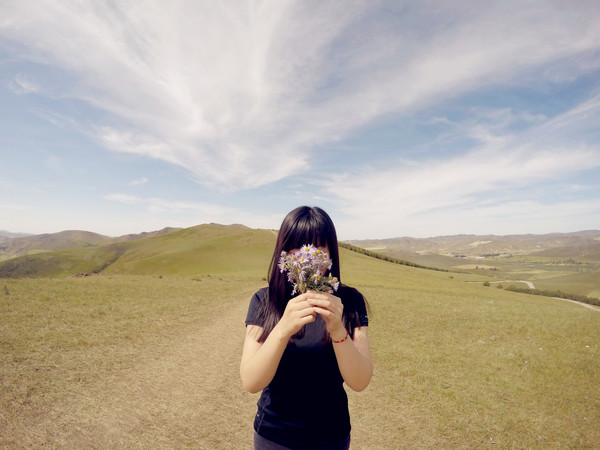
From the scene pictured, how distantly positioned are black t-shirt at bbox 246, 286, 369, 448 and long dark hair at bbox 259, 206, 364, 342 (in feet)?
1.00

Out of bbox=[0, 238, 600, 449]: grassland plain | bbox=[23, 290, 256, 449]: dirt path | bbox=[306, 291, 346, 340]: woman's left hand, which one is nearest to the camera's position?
bbox=[306, 291, 346, 340]: woman's left hand

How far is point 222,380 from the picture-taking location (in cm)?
1104

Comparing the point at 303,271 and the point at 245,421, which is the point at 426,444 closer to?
the point at 245,421

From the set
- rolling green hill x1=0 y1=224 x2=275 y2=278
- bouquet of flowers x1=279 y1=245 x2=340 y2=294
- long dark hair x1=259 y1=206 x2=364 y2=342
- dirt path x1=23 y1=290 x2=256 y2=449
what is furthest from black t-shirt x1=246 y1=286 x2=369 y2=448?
rolling green hill x1=0 y1=224 x2=275 y2=278

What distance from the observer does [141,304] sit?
2042 cm

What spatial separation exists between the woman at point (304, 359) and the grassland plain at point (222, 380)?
6.33 meters

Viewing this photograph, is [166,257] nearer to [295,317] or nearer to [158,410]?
[158,410]

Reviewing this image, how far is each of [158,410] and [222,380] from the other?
268 cm

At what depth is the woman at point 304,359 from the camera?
2412mm

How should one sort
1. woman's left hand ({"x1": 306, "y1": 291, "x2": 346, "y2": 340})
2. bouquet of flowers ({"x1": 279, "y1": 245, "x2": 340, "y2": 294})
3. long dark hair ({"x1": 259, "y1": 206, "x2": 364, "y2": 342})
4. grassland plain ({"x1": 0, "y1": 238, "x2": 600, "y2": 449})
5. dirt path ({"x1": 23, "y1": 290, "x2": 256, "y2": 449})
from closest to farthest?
1. woman's left hand ({"x1": 306, "y1": 291, "x2": 346, "y2": 340})
2. bouquet of flowers ({"x1": 279, "y1": 245, "x2": 340, "y2": 294})
3. long dark hair ({"x1": 259, "y1": 206, "x2": 364, "y2": 342})
4. dirt path ({"x1": 23, "y1": 290, "x2": 256, "y2": 449})
5. grassland plain ({"x1": 0, "y1": 238, "x2": 600, "y2": 449})

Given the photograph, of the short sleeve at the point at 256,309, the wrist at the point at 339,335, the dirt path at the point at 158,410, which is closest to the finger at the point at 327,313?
the wrist at the point at 339,335

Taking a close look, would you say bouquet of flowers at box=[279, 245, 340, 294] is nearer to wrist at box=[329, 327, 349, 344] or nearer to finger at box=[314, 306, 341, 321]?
finger at box=[314, 306, 341, 321]

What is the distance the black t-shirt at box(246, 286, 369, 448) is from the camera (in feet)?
8.85

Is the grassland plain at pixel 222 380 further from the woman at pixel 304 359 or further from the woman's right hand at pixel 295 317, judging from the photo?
the woman's right hand at pixel 295 317
